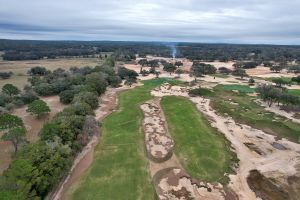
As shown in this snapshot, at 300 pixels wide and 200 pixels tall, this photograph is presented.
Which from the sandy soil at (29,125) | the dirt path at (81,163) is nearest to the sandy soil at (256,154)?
the dirt path at (81,163)

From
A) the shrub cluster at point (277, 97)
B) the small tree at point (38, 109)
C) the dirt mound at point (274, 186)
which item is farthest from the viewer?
the shrub cluster at point (277, 97)

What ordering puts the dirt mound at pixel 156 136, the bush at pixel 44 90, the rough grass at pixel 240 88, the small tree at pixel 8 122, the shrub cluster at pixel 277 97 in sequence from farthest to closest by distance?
the rough grass at pixel 240 88, the bush at pixel 44 90, the shrub cluster at pixel 277 97, the small tree at pixel 8 122, the dirt mound at pixel 156 136

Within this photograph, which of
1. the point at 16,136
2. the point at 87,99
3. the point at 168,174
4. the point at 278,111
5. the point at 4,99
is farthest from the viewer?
the point at 4,99

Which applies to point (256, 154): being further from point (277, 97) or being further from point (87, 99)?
point (87, 99)

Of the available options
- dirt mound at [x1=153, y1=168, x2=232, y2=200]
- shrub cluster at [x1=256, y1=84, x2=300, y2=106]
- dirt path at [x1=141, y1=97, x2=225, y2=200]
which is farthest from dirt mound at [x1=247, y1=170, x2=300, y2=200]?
shrub cluster at [x1=256, y1=84, x2=300, y2=106]

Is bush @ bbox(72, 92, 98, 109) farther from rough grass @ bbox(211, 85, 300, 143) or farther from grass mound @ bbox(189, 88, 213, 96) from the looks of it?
grass mound @ bbox(189, 88, 213, 96)

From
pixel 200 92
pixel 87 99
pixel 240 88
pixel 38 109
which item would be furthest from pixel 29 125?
pixel 240 88

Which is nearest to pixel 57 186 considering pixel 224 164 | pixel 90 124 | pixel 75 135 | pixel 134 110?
pixel 75 135

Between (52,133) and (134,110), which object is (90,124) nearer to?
(52,133)

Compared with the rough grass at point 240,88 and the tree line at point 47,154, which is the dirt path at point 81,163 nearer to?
the tree line at point 47,154
